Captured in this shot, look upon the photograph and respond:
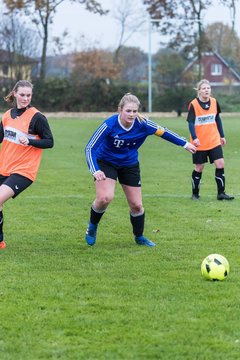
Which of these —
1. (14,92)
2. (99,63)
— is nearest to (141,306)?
(14,92)

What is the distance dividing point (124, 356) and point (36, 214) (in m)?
5.73

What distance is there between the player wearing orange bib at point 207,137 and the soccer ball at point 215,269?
5221 millimetres

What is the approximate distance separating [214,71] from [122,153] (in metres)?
67.5

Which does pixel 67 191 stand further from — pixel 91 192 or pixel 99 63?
pixel 99 63

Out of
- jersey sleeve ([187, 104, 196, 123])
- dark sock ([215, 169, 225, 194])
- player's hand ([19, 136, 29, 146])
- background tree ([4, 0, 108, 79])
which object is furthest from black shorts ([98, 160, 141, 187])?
background tree ([4, 0, 108, 79])

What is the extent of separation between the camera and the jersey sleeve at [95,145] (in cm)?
722

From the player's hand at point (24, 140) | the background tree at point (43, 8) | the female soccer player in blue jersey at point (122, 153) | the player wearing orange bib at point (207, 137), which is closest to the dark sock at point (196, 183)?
the player wearing orange bib at point (207, 137)

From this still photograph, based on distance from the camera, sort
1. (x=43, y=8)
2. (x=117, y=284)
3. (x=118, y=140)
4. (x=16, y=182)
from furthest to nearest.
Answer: (x=43, y=8)
(x=118, y=140)
(x=16, y=182)
(x=117, y=284)

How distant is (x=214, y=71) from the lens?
2879 inches

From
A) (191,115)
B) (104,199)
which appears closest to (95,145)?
(104,199)

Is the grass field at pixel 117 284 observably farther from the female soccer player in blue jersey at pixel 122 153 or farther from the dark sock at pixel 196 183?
the female soccer player in blue jersey at pixel 122 153

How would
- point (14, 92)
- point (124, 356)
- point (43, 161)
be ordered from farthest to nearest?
point (43, 161) → point (14, 92) → point (124, 356)

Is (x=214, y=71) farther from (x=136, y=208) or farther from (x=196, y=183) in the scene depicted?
Result: (x=136, y=208)

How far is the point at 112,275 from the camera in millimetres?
6219
